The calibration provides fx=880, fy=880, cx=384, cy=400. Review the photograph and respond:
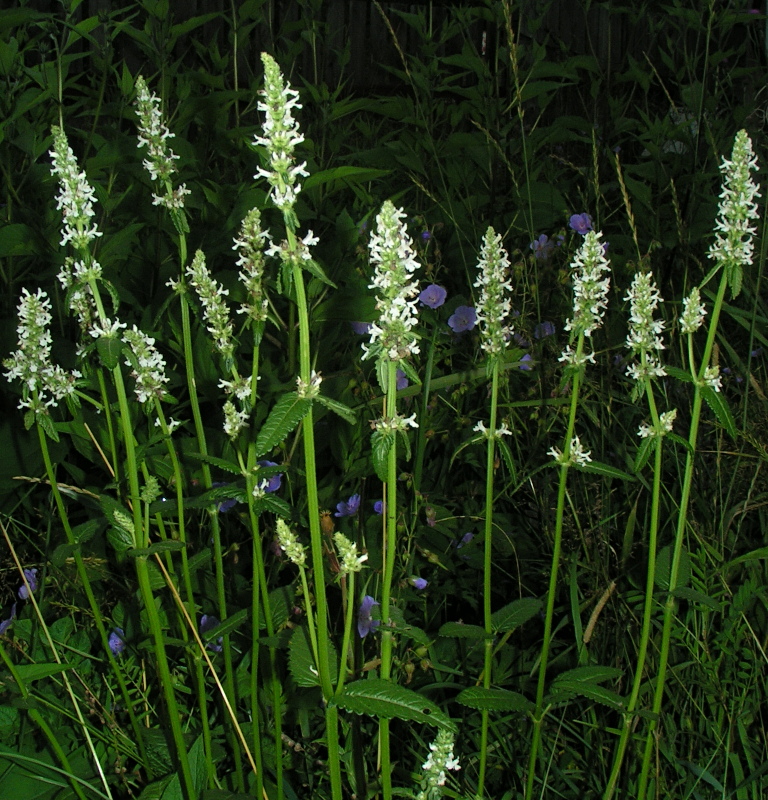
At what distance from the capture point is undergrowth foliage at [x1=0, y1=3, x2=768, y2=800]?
43.3 inches

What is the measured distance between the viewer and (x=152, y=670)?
1607 millimetres

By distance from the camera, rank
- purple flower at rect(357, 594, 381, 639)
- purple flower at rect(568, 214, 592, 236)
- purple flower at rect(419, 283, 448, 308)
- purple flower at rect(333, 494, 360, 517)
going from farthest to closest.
A: purple flower at rect(568, 214, 592, 236) → purple flower at rect(419, 283, 448, 308) → purple flower at rect(333, 494, 360, 517) → purple flower at rect(357, 594, 381, 639)

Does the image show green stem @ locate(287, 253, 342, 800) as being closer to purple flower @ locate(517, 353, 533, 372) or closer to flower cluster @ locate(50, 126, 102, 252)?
flower cluster @ locate(50, 126, 102, 252)

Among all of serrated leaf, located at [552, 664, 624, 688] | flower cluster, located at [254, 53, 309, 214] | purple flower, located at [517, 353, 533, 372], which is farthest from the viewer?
purple flower, located at [517, 353, 533, 372]

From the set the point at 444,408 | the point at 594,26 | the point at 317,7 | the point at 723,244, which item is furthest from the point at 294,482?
the point at 594,26

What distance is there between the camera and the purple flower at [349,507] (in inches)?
62.4

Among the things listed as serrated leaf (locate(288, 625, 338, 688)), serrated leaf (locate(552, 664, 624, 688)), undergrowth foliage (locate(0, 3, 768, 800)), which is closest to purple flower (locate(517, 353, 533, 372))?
undergrowth foliage (locate(0, 3, 768, 800))

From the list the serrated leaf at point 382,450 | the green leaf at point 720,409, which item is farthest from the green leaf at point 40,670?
the green leaf at point 720,409

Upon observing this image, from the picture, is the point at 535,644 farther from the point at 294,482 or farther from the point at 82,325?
the point at 82,325

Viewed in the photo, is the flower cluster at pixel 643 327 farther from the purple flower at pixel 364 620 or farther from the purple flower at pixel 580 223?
the purple flower at pixel 580 223

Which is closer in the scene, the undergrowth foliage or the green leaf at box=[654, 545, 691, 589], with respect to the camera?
the undergrowth foliage

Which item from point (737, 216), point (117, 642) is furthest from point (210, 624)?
point (737, 216)

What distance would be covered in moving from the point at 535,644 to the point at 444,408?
1.81 feet

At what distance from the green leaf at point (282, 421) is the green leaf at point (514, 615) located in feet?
1.64
